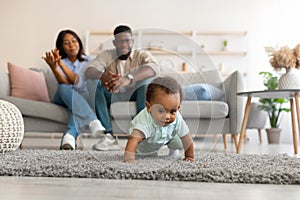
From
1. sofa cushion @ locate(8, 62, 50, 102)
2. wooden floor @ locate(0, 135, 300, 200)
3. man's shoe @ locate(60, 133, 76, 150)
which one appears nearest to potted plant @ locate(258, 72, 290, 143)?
sofa cushion @ locate(8, 62, 50, 102)

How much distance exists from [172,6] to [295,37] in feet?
5.30

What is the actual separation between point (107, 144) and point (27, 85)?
174cm

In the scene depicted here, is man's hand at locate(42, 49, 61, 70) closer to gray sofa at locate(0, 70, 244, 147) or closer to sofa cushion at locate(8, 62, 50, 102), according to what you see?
gray sofa at locate(0, 70, 244, 147)

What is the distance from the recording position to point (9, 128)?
7.00ft

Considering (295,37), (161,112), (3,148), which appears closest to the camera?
(161,112)

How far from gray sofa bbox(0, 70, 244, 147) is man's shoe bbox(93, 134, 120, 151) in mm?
48

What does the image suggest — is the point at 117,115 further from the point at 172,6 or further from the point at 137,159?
the point at 172,6

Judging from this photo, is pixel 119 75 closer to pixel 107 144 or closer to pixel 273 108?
pixel 107 144

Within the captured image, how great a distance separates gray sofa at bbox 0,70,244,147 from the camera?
152cm

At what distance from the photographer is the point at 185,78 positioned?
4.91ft

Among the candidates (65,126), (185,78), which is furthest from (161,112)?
(65,126)

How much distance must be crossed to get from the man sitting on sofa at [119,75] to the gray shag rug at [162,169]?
134mm

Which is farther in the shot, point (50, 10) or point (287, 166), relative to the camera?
point (50, 10)

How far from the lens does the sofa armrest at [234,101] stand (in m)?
2.81
